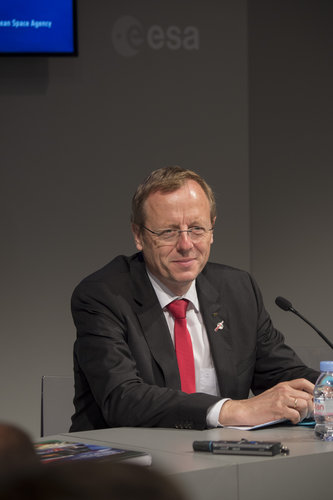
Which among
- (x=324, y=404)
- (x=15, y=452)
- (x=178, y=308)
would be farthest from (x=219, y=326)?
(x=15, y=452)

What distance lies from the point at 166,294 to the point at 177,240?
0.19 m

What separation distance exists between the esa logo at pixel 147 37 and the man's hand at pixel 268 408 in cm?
289

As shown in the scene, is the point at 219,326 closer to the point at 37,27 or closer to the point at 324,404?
the point at 324,404

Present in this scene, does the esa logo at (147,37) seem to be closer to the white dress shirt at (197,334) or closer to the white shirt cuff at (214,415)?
the white dress shirt at (197,334)

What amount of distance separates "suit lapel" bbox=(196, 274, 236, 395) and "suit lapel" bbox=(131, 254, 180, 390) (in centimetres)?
18

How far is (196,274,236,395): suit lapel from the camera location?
2.51m

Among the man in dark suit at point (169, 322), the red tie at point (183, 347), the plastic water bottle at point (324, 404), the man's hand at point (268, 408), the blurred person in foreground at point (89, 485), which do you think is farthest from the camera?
the red tie at point (183, 347)

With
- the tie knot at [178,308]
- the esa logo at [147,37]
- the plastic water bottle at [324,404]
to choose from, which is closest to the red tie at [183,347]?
the tie knot at [178,308]

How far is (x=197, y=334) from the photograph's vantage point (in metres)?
2.58

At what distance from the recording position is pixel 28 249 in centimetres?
438

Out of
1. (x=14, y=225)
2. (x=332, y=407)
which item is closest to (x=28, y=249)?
(x=14, y=225)

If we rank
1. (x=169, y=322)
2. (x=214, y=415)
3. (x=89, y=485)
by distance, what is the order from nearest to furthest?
(x=89, y=485), (x=214, y=415), (x=169, y=322)

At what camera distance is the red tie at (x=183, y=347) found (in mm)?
2445

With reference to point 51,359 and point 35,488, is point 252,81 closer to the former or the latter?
point 51,359
